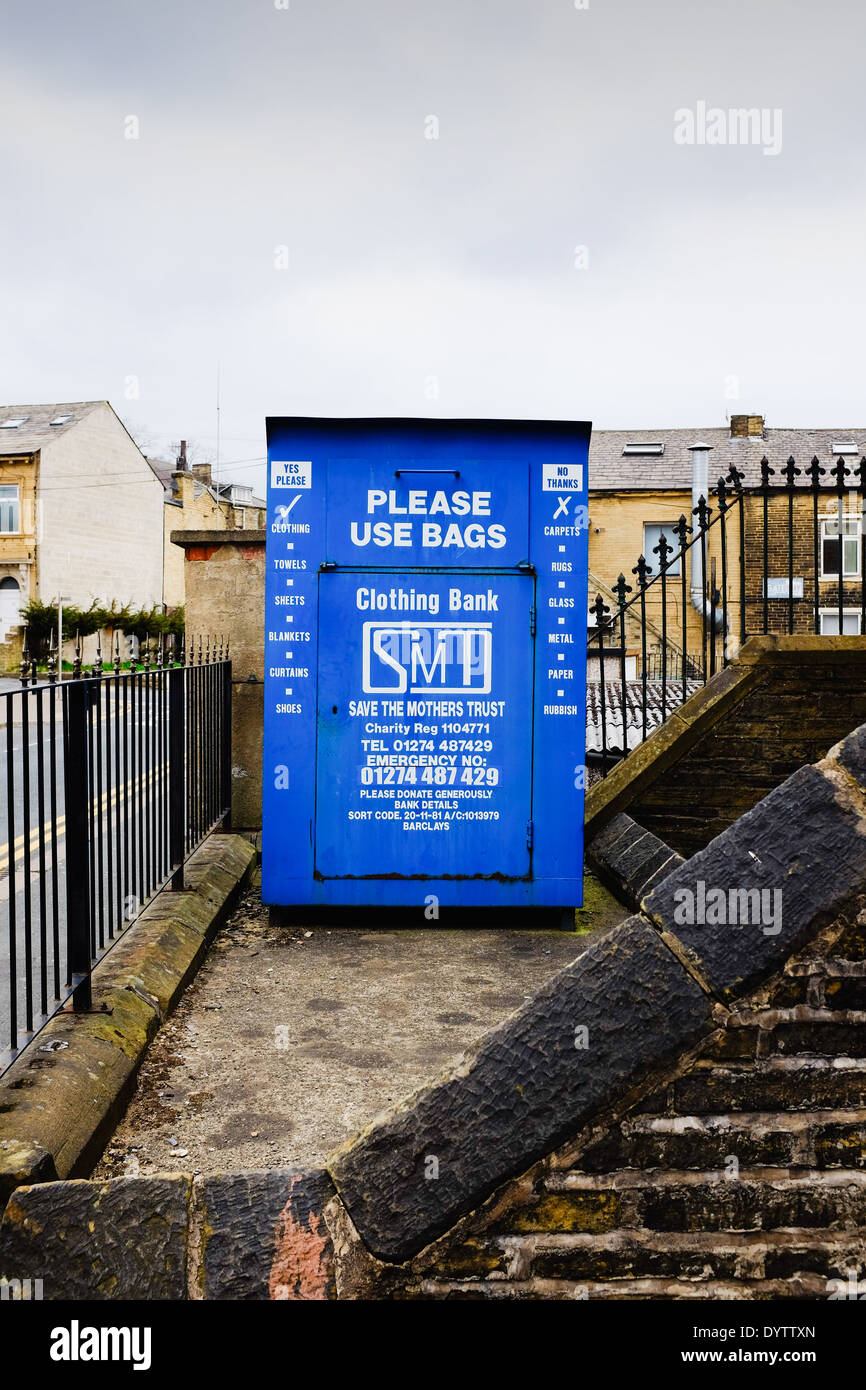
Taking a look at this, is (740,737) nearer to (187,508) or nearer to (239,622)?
(239,622)

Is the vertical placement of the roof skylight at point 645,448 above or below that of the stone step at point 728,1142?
above

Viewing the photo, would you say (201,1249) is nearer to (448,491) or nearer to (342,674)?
(342,674)

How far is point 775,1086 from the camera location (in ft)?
7.58

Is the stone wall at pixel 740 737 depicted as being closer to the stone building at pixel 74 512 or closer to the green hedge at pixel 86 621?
the green hedge at pixel 86 621

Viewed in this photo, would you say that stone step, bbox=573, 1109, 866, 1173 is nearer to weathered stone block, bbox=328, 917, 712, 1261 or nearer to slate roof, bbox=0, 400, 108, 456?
weathered stone block, bbox=328, 917, 712, 1261

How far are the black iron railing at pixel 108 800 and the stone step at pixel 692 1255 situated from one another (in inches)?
60.5

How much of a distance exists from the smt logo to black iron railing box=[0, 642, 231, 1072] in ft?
3.47

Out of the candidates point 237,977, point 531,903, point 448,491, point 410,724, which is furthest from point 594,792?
point 237,977

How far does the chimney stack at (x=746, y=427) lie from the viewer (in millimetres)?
37719

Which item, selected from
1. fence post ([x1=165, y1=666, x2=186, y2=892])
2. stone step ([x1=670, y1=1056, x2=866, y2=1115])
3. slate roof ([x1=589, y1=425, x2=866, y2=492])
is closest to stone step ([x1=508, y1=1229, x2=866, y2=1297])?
stone step ([x1=670, y1=1056, x2=866, y2=1115])

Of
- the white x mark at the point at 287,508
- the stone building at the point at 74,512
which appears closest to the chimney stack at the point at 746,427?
the stone building at the point at 74,512

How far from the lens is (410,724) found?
19.1 feet
